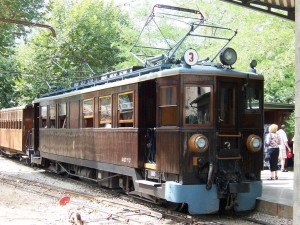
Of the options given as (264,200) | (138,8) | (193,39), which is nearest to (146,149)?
(264,200)

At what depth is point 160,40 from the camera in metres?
25.5

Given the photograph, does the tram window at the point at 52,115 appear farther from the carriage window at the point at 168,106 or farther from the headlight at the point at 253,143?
the headlight at the point at 253,143

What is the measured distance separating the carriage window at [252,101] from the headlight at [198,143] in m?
1.34

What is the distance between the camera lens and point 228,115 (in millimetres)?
8680

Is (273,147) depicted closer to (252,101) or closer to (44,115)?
(252,101)

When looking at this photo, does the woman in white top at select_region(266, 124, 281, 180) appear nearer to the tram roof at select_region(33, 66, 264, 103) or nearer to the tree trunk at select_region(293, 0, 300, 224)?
the tram roof at select_region(33, 66, 264, 103)

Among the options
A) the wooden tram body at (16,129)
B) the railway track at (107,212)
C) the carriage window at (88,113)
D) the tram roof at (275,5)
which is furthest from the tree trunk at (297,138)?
the wooden tram body at (16,129)

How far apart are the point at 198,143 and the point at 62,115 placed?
273 inches

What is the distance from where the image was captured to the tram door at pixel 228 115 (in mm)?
8484

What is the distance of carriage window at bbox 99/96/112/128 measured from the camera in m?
10.5

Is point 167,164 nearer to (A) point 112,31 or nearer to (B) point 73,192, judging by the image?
(B) point 73,192

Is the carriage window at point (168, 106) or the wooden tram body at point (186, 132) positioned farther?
the carriage window at point (168, 106)

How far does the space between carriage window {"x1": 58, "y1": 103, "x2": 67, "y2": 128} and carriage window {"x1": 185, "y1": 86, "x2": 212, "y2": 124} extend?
621 centimetres

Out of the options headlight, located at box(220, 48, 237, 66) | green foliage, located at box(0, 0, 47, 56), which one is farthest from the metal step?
green foliage, located at box(0, 0, 47, 56)
